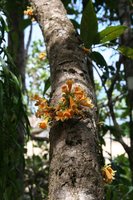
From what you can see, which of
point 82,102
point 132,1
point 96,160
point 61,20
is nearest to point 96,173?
point 96,160

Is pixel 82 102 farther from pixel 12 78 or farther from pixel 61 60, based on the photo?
pixel 12 78

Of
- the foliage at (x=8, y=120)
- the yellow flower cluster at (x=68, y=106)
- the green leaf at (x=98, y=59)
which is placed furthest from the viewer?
the green leaf at (x=98, y=59)

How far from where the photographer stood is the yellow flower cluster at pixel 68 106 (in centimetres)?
65

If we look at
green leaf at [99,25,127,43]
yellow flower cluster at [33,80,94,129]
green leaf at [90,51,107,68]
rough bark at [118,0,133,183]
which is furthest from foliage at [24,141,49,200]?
yellow flower cluster at [33,80,94,129]

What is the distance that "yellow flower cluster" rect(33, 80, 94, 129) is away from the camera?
2.13 feet

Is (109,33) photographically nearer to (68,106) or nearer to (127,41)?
(68,106)

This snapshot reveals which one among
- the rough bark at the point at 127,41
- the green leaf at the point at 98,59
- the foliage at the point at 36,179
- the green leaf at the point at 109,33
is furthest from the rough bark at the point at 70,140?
the foliage at the point at 36,179

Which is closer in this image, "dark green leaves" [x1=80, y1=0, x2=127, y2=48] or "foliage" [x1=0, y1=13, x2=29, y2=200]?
"dark green leaves" [x1=80, y1=0, x2=127, y2=48]

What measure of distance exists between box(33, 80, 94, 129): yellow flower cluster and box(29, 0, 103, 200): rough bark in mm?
15

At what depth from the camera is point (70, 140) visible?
615 millimetres

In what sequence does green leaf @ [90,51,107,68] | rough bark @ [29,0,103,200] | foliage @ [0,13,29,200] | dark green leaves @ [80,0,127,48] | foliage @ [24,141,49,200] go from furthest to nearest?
foliage @ [24,141,49,200] < green leaf @ [90,51,107,68] < foliage @ [0,13,29,200] < dark green leaves @ [80,0,127,48] < rough bark @ [29,0,103,200]

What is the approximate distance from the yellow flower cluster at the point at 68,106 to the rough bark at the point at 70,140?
0.05 ft

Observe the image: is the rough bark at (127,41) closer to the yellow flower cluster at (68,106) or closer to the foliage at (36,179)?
the foliage at (36,179)

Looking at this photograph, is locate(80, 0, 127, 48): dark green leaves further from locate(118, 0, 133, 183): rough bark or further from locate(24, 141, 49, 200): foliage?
locate(24, 141, 49, 200): foliage
